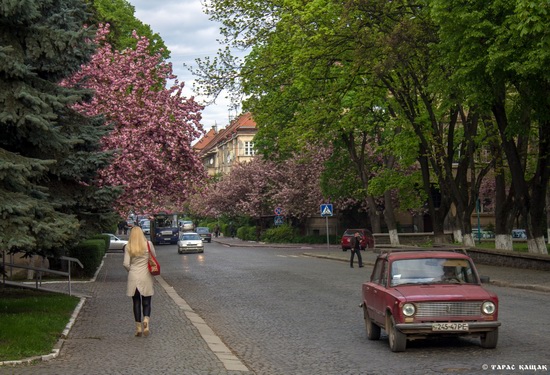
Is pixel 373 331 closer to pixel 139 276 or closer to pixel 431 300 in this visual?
pixel 431 300

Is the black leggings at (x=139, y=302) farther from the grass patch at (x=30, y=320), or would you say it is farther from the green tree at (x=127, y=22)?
the green tree at (x=127, y=22)

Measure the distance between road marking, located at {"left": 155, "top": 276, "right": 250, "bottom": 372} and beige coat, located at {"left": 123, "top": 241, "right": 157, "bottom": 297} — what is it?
122cm

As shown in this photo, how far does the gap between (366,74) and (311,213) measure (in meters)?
39.9

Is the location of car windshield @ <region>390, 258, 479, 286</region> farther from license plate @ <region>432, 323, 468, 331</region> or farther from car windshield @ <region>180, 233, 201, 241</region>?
→ car windshield @ <region>180, 233, 201, 241</region>

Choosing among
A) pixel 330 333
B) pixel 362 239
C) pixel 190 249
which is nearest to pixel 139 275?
pixel 330 333

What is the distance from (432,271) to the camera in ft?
40.4

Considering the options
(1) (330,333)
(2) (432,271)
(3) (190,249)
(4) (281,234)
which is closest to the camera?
(2) (432,271)

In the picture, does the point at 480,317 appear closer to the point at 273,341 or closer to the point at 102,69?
the point at 273,341

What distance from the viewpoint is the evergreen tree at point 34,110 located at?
505 inches

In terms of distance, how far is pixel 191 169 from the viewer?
34.5 metres

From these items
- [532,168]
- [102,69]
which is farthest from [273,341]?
[532,168]

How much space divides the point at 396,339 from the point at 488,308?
1.29 m

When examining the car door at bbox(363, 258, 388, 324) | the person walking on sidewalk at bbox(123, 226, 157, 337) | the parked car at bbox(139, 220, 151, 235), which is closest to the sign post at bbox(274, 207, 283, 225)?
the parked car at bbox(139, 220, 151, 235)

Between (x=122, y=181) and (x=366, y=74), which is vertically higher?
(x=366, y=74)
